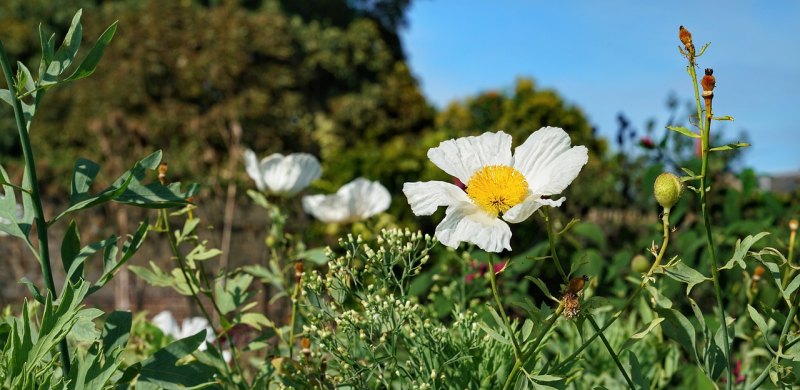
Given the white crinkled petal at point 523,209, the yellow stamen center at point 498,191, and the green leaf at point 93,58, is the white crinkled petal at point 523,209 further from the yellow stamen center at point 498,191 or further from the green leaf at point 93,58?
the green leaf at point 93,58

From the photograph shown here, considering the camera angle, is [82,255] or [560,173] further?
[82,255]

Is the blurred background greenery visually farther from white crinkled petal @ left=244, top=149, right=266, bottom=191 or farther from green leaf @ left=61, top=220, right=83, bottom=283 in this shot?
green leaf @ left=61, top=220, right=83, bottom=283

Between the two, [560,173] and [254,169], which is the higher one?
[560,173]

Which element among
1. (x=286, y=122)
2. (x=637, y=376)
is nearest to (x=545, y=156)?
(x=637, y=376)

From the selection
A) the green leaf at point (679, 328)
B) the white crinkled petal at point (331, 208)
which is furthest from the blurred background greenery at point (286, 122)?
the green leaf at point (679, 328)

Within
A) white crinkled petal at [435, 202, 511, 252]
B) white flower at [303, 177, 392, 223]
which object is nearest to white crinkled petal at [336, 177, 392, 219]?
white flower at [303, 177, 392, 223]

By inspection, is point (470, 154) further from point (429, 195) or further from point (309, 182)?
point (309, 182)

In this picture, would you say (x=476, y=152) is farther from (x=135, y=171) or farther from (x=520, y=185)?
(x=135, y=171)
